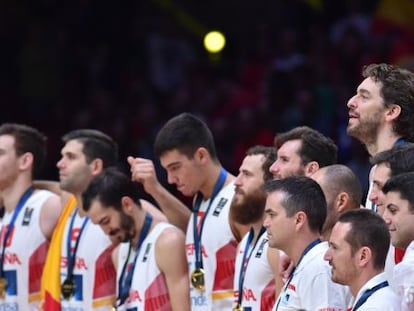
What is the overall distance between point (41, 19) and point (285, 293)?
31.8 ft

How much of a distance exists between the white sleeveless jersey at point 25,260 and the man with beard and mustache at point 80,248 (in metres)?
0.19

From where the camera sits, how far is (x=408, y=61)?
40.1 ft

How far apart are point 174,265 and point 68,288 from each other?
107cm

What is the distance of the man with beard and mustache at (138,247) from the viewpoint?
28.3 ft

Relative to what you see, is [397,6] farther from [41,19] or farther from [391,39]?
[41,19]

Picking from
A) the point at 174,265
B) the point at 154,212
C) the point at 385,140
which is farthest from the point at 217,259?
the point at 385,140

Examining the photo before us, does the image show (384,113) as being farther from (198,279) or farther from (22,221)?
(22,221)

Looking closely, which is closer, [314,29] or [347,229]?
[347,229]

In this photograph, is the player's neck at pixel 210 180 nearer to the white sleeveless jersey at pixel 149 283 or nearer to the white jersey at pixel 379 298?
the white sleeveless jersey at pixel 149 283

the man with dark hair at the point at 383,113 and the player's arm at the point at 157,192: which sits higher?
the man with dark hair at the point at 383,113

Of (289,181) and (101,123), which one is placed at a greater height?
(101,123)

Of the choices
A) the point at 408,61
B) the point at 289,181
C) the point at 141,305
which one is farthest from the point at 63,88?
the point at 289,181

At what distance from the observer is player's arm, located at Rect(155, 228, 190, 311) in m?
8.57

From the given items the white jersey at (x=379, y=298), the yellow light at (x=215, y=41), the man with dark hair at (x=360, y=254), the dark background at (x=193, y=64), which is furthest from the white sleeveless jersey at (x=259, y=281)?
the yellow light at (x=215, y=41)
